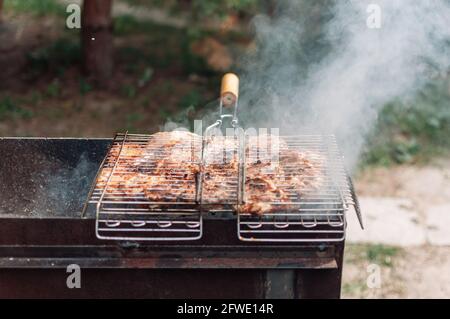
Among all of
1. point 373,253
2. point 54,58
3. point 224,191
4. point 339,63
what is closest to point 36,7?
point 54,58

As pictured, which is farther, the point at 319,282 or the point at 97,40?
the point at 97,40

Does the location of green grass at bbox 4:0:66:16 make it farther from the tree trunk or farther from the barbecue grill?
the barbecue grill

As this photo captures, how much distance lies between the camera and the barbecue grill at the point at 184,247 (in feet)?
11.8

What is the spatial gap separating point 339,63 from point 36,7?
23.3 feet

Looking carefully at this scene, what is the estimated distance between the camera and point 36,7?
11508 millimetres

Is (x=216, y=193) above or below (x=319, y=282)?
above

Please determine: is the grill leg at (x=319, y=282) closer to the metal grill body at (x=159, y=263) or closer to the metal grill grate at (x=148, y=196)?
the metal grill body at (x=159, y=263)

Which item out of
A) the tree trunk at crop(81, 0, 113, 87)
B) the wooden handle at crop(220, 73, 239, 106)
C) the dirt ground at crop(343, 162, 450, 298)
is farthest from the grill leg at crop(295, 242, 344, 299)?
the tree trunk at crop(81, 0, 113, 87)

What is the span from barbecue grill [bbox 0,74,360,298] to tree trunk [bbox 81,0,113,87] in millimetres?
5273

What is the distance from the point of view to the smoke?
5.66 m

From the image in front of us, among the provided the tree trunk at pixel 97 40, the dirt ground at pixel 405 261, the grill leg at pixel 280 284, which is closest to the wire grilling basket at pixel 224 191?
the grill leg at pixel 280 284

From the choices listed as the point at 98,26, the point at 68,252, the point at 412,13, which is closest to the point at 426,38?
the point at 412,13

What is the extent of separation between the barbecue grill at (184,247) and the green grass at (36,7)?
8.37 meters

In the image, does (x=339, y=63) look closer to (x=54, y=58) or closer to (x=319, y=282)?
(x=319, y=282)
